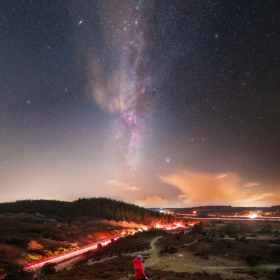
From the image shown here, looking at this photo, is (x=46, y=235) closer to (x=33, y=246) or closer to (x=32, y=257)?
(x=33, y=246)

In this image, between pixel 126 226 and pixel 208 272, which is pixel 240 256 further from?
pixel 126 226

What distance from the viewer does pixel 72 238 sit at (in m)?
66.3

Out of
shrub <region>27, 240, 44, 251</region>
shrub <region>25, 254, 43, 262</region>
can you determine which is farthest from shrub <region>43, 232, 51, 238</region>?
shrub <region>25, 254, 43, 262</region>

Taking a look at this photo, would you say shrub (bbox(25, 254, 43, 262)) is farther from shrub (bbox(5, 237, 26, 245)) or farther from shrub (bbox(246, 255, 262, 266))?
shrub (bbox(246, 255, 262, 266))

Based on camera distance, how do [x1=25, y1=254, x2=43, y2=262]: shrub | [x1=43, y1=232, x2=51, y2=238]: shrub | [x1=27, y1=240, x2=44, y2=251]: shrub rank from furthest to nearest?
[x1=43, y1=232, x2=51, y2=238]: shrub < [x1=27, y1=240, x2=44, y2=251]: shrub < [x1=25, y1=254, x2=43, y2=262]: shrub

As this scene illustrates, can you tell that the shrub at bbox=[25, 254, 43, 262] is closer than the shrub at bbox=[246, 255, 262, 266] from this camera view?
No

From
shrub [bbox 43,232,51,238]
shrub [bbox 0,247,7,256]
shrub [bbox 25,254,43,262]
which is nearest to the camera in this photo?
shrub [bbox 0,247,7,256]

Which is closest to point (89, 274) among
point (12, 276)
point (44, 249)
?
point (12, 276)

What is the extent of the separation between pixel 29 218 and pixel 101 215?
5072cm

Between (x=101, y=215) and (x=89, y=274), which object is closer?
(x=89, y=274)

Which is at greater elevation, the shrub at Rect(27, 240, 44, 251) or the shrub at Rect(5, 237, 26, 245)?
the shrub at Rect(5, 237, 26, 245)

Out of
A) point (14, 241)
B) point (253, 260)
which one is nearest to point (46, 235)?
point (14, 241)

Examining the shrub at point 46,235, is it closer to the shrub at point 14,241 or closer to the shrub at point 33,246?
the shrub at point 14,241

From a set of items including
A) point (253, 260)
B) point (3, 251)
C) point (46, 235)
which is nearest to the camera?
point (253, 260)
